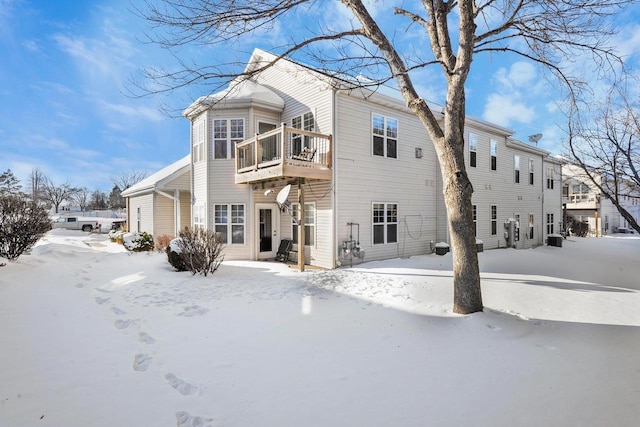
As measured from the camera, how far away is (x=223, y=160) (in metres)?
11.7

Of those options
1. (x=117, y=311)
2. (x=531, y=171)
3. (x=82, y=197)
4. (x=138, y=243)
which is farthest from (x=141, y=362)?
(x=82, y=197)

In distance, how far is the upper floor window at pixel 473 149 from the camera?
14423mm

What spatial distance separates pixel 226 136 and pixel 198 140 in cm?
160

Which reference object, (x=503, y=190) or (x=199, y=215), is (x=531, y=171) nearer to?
(x=503, y=190)

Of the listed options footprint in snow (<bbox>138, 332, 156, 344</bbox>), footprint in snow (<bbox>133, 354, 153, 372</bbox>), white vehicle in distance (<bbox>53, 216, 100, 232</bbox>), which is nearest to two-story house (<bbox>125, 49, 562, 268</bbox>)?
footprint in snow (<bbox>138, 332, 156, 344</bbox>)

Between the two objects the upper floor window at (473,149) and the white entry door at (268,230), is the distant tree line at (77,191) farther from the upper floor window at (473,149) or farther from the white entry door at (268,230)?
the upper floor window at (473,149)

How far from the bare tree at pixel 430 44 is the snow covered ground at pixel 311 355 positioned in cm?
139

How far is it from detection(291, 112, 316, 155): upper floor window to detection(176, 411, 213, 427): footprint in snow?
8.99 metres

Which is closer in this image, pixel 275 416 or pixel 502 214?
pixel 275 416

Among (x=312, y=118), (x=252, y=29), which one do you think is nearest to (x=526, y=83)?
(x=312, y=118)

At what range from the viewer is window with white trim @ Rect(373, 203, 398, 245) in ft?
36.3

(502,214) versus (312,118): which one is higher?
(312,118)

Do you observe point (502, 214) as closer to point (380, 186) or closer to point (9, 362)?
point (380, 186)

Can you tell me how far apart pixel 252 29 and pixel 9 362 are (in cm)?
662
